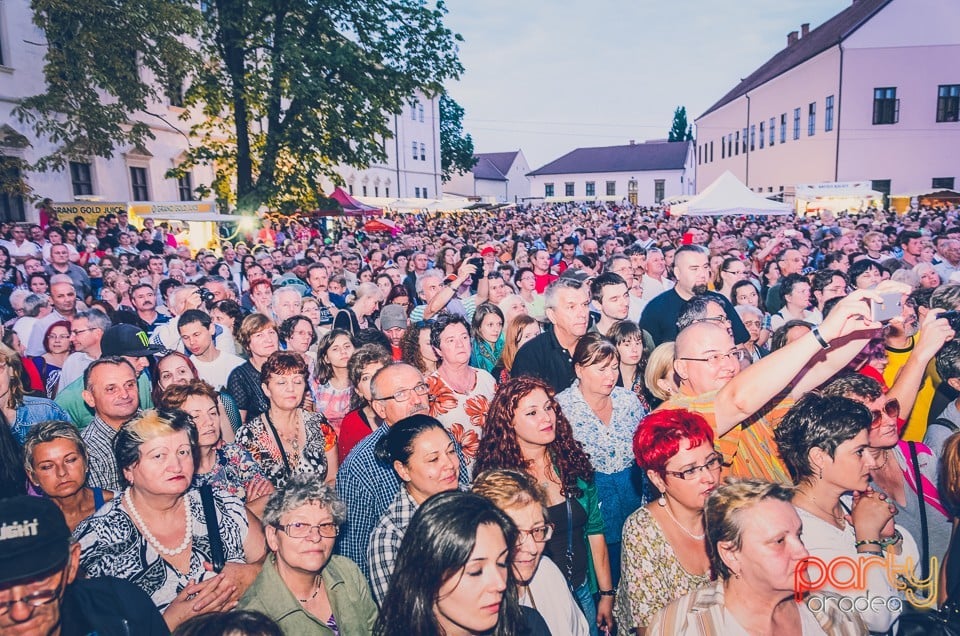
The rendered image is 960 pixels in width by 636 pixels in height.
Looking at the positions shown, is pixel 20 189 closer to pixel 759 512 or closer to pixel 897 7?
pixel 759 512

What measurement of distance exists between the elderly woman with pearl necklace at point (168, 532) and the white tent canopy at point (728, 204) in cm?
1598

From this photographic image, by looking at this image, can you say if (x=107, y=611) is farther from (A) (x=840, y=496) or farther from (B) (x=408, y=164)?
(B) (x=408, y=164)

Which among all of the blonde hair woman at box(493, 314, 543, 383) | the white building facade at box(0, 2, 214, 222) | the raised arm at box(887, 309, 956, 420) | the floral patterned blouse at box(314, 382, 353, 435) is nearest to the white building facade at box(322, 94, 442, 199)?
the white building facade at box(0, 2, 214, 222)

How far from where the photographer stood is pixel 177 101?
80.5 ft

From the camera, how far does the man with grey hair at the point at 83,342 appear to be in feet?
16.9

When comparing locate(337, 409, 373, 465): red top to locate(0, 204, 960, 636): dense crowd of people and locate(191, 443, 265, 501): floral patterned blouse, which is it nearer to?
locate(0, 204, 960, 636): dense crowd of people

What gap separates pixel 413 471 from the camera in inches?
117

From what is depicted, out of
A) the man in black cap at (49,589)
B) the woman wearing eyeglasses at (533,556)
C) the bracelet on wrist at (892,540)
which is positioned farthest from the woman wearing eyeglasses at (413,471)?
the bracelet on wrist at (892,540)

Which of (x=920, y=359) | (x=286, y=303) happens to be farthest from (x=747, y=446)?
(x=286, y=303)

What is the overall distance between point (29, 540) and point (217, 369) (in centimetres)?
340

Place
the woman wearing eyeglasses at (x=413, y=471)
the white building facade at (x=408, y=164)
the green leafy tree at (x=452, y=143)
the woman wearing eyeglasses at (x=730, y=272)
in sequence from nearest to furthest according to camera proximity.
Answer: the woman wearing eyeglasses at (x=413, y=471) < the woman wearing eyeglasses at (x=730, y=272) < the white building facade at (x=408, y=164) < the green leafy tree at (x=452, y=143)

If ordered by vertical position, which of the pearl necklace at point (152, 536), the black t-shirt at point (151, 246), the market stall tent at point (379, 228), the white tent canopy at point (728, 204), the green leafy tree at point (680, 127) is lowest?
the pearl necklace at point (152, 536)

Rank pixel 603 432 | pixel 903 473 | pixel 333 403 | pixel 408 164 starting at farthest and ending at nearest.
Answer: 1. pixel 408 164
2. pixel 333 403
3. pixel 603 432
4. pixel 903 473

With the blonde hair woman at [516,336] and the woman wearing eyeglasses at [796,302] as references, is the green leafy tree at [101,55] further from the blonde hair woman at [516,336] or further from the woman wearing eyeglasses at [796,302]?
the woman wearing eyeglasses at [796,302]
